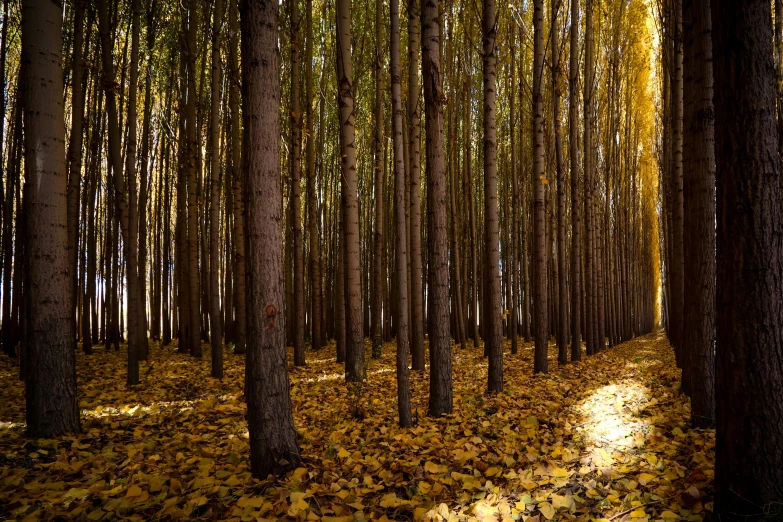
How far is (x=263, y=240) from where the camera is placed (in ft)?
9.46

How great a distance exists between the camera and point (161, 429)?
Answer: 412cm

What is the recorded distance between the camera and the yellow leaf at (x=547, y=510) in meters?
2.36

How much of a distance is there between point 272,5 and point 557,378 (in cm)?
597

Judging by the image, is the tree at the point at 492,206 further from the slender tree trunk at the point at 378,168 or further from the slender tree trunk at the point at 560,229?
the slender tree trunk at the point at 560,229

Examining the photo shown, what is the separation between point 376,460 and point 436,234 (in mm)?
2106

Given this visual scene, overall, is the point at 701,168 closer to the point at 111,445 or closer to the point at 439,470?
the point at 439,470

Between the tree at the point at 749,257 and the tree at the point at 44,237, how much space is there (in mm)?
4592

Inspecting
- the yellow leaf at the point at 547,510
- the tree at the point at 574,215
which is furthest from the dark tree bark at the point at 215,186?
the tree at the point at 574,215

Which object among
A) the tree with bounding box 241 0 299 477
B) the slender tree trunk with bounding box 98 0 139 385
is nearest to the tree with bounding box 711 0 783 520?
the tree with bounding box 241 0 299 477

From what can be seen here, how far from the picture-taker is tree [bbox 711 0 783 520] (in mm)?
1990

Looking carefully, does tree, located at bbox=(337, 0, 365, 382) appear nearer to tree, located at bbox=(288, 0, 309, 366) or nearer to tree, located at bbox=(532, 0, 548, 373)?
tree, located at bbox=(288, 0, 309, 366)

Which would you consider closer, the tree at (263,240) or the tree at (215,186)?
the tree at (263,240)

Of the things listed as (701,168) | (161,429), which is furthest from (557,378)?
(161,429)

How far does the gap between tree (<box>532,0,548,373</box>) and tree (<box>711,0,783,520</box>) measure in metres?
4.18
